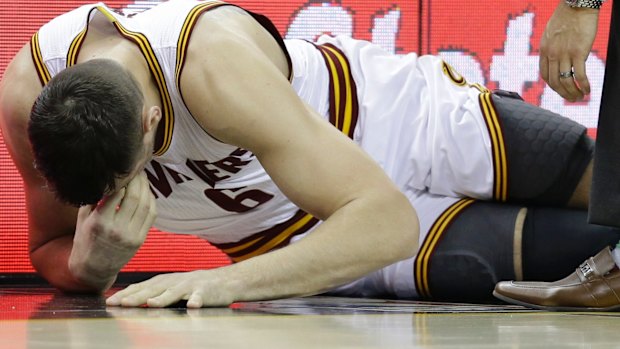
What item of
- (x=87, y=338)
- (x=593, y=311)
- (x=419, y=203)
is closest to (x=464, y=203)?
(x=419, y=203)

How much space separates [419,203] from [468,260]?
0.19 meters

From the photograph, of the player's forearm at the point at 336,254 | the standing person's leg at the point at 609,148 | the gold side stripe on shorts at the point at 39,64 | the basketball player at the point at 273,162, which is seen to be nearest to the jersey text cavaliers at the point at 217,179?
the basketball player at the point at 273,162

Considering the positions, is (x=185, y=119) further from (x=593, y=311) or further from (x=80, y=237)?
(x=593, y=311)

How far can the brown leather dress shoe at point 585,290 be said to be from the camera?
153 centimetres

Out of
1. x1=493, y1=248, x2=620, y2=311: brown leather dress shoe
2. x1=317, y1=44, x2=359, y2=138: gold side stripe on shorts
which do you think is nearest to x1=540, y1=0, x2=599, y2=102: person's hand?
x1=493, y1=248, x2=620, y2=311: brown leather dress shoe

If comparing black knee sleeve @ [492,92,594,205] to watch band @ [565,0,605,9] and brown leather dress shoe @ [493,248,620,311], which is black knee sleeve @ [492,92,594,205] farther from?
watch band @ [565,0,605,9]

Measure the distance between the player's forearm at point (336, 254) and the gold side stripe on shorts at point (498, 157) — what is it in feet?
1.29

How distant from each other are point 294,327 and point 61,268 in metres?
0.92

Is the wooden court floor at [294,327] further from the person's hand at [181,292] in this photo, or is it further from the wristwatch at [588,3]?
the wristwatch at [588,3]

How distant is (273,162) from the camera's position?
1543 mm

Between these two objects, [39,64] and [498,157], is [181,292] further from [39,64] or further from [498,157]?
[498,157]

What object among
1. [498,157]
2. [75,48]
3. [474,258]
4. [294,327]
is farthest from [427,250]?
[294,327]

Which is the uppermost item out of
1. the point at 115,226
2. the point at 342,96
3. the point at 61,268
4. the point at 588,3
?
the point at 588,3

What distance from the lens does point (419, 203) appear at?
201 centimetres
